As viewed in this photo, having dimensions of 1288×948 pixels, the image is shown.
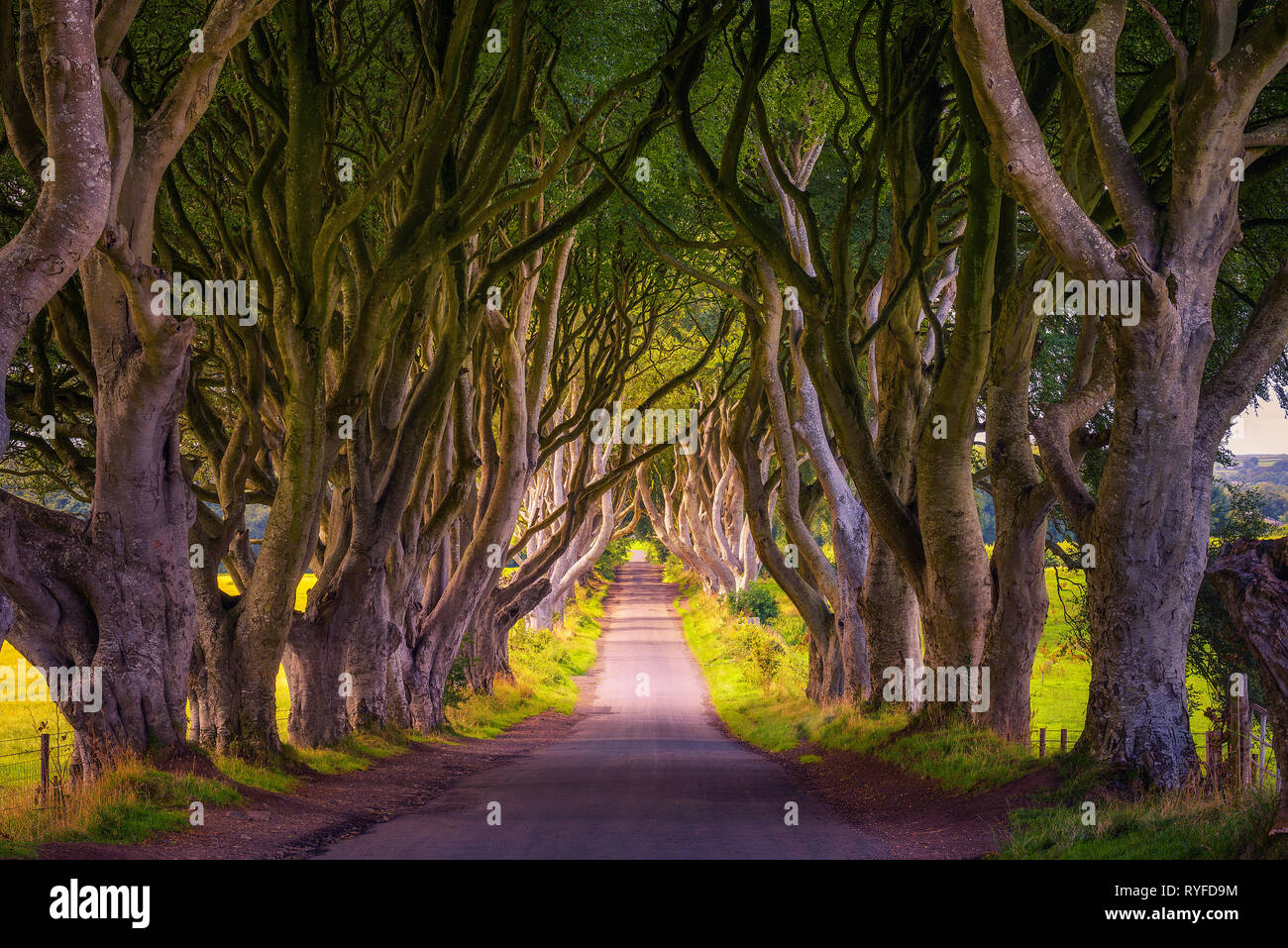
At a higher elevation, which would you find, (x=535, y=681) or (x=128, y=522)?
(x=128, y=522)

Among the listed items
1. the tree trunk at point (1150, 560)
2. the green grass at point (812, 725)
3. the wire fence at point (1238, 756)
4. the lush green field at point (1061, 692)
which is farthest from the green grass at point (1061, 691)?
the tree trunk at point (1150, 560)

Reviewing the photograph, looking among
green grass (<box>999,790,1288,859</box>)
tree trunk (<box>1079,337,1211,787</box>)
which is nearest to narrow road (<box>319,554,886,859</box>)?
green grass (<box>999,790,1288,859</box>)

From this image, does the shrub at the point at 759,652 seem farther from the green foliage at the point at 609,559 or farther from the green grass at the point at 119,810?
the green foliage at the point at 609,559

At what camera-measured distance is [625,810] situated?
440 inches

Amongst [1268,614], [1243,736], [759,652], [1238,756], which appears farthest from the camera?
[759,652]

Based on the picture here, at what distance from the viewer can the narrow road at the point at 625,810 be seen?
884 centimetres

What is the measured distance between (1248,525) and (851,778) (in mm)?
11014

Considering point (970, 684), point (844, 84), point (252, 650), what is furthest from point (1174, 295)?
point (252, 650)

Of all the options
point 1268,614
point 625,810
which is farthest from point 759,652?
point 1268,614

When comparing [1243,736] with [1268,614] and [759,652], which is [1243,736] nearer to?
[1268,614]

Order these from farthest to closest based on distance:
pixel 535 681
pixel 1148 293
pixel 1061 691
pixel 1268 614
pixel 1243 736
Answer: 1. pixel 1061 691
2. pixel 535 681
3. pixel 1243 736
4. pixel 1148 293
5. pixel 1268 614

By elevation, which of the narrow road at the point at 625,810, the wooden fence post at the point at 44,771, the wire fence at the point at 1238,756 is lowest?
the narrow road at the point at 625,810

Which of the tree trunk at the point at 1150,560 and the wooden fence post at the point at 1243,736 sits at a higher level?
the tree trunk at the point at 1150,560
